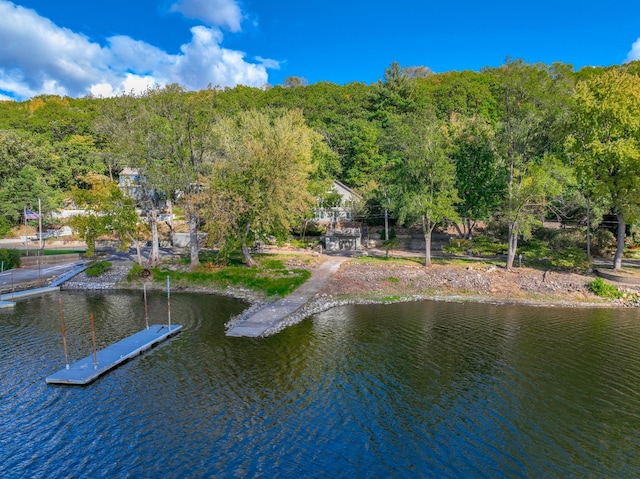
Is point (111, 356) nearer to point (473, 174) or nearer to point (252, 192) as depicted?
point (252, 192)

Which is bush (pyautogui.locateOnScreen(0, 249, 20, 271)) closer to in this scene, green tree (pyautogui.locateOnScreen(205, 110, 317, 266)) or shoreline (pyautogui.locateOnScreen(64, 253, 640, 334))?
shoreline (pyautogui.locateOnScreen(64, 253, 640, 334))

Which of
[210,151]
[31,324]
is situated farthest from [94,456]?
[210,151]

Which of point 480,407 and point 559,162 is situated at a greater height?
point 559,162

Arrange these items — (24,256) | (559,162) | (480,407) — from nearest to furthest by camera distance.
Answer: (480,407)
(559,162)
(24,256)

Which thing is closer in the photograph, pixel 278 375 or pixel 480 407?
pixel 480 407

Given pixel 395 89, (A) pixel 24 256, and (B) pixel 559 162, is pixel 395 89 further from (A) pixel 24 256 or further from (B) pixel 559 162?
(A) pixel 24 256
